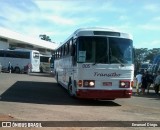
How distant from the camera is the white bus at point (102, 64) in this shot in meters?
16.9

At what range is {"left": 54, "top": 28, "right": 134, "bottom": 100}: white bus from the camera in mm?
16859

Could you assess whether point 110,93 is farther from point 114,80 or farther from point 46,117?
point 46,117

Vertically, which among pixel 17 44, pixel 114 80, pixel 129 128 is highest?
pixel 17 44

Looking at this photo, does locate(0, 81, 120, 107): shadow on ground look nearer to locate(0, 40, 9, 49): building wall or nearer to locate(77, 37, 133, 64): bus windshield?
locate(77, 37, 133, 64): bus windshield

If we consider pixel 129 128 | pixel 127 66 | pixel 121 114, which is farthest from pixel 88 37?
pixel 129 128

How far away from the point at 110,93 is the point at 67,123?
586 centimetres

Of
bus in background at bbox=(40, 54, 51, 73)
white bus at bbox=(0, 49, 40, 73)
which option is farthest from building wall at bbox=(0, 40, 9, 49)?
white bus at bbox=(0, 49, 40, 73)

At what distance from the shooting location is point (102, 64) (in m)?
16.9

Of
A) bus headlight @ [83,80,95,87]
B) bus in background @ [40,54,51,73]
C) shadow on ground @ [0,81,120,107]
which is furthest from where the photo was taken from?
bus in background @ [40,54,51,73]

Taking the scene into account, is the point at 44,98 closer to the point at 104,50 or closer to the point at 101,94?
the point at 101,94

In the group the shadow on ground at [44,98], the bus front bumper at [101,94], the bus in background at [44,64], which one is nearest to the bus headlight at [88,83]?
the bus front bumper at [101,94]

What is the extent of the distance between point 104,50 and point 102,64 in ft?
2.05

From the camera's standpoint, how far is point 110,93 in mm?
17000

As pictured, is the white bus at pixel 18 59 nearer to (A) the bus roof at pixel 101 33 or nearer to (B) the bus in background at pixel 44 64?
(B) the bus in background at pixel 44 64
